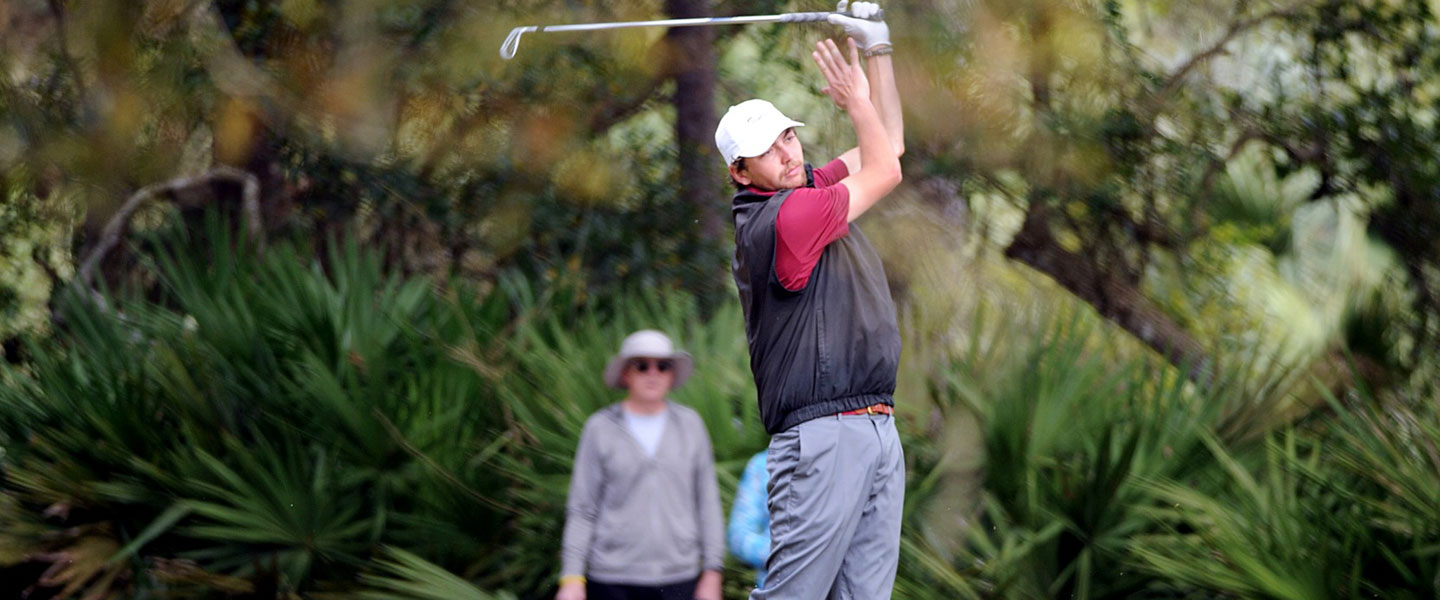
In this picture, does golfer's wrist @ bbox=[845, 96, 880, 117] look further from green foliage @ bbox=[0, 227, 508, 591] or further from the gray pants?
green foliage @ bbox=[0, 227, 508, 591]

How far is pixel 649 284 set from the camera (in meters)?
9.56

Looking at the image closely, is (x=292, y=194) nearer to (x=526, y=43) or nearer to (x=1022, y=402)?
(x=526, y=43)

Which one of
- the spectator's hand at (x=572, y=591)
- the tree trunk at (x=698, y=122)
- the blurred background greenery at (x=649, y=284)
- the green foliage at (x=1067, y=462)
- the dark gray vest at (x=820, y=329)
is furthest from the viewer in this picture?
the tree trunk at (x=698, y=122)

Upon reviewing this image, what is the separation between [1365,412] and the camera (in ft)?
18.4

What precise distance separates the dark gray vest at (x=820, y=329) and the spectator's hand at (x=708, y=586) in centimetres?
152

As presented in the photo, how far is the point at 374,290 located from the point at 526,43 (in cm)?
226

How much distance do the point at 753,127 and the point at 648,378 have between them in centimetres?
181

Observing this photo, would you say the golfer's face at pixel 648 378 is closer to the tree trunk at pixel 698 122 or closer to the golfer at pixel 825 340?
the golfer at pixel 825 340

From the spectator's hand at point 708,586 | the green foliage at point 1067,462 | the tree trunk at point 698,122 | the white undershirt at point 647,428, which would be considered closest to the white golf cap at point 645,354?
the white undershirt at point 647,428

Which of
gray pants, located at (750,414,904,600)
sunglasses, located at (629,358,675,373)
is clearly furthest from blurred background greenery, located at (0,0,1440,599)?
gray pants, located at (750,414,904,600)

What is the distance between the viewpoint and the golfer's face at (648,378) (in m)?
5.40

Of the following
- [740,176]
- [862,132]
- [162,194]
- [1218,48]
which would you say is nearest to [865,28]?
[862,132]

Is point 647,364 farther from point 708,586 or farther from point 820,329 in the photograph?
point 820,329

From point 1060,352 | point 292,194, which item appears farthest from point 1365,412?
point 292,194
